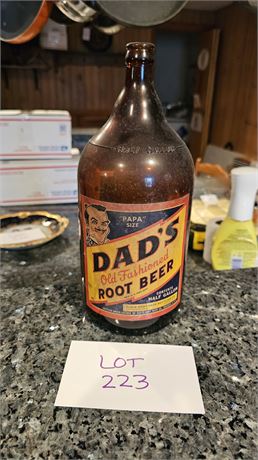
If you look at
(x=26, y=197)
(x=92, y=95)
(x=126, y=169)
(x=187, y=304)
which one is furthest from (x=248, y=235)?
(x=92, y=95)

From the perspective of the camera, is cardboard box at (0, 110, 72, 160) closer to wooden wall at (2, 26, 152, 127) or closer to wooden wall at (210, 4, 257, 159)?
wooden wall at (210, 4, 257, 159)

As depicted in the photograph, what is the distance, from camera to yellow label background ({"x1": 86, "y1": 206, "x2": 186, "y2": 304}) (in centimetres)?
32

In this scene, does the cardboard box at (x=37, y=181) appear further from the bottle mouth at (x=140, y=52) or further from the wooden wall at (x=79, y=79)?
the wooden wall at (x=79, y=79)

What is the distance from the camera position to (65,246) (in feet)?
1.98

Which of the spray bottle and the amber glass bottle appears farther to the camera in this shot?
the spray bottle

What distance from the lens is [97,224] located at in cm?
32

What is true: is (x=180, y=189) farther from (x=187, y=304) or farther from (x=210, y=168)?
(x=210, y=168)

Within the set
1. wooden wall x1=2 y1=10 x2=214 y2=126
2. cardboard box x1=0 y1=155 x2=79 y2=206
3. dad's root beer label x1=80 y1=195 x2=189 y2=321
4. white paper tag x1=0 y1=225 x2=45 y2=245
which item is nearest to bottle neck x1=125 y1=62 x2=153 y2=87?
dad's root beer label x1=80 y1=195 x2=189 y2=321

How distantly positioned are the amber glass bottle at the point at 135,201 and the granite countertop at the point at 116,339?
0.24 feet

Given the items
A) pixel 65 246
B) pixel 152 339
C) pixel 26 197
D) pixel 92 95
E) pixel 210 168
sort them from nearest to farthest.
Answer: pixel 152 339, pixel 65 246, pixel 26 197, pixel 210 168, pixel 92 95

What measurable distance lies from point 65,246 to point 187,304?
10.7 inches

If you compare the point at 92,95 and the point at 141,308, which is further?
the point at 92,95

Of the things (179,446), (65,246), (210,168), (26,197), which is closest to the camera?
(179,446)

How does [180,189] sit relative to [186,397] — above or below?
above
